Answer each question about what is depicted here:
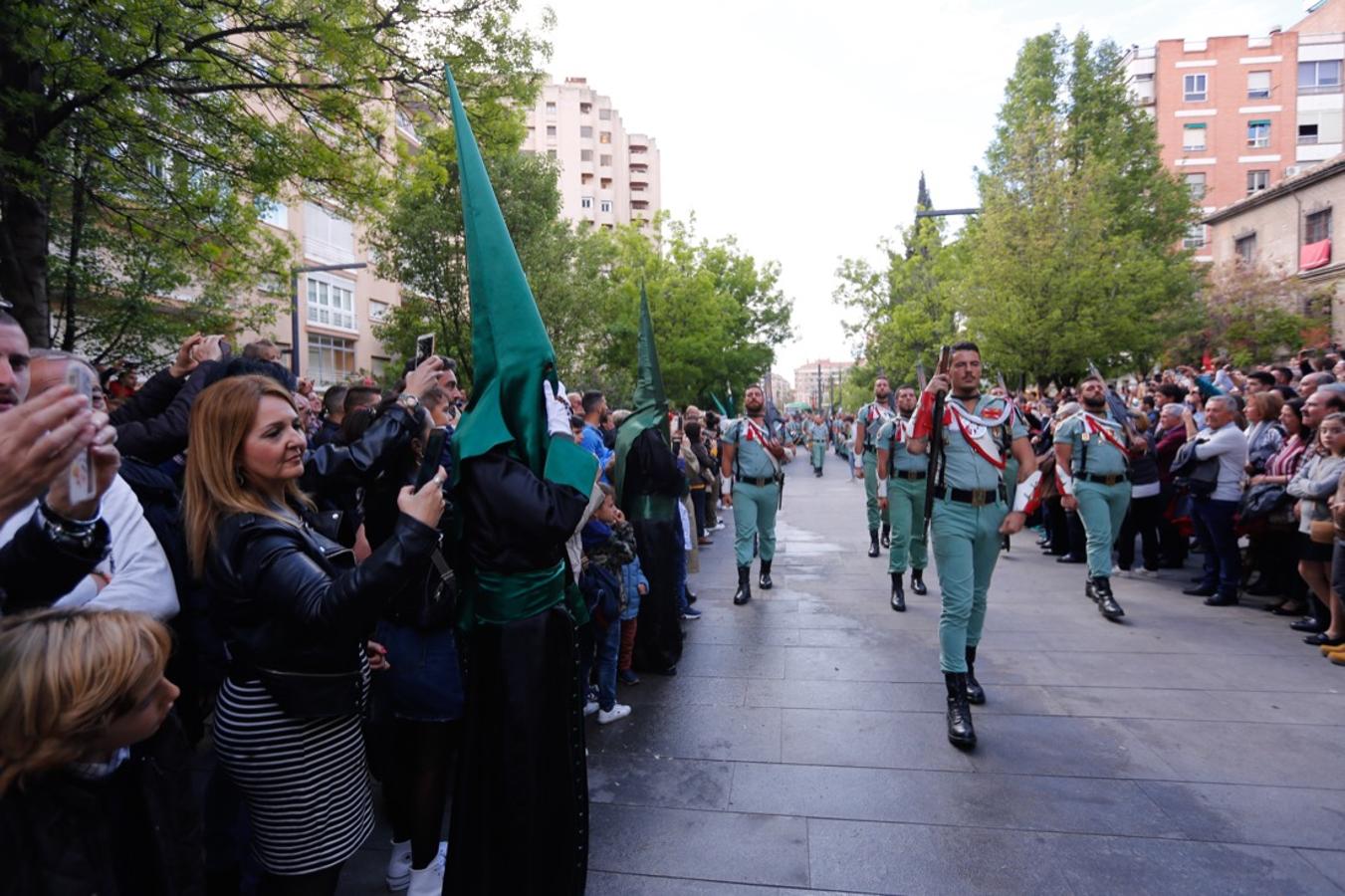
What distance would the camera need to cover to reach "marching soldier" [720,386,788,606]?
7.79 metres

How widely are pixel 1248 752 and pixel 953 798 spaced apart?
5.94 feet

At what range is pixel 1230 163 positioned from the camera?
45.2m

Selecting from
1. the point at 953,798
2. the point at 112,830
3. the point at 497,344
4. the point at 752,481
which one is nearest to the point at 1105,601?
the point at 752,481

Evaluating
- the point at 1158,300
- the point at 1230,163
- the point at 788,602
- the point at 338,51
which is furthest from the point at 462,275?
the point at 1230,163

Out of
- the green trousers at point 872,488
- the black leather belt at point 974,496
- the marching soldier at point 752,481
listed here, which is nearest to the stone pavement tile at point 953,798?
the black leather belt at point 974,496

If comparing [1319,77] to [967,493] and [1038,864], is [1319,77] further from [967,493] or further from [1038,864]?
[1038,864]

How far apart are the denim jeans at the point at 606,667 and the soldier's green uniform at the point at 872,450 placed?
542 centimetres

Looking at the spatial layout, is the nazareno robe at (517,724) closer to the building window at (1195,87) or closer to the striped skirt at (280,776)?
the striped skirt at (280,776)

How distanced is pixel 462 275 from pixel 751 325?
20.7 metres

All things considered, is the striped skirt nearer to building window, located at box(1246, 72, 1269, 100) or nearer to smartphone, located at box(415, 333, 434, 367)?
smartphone, located at box(415, 333, 434, 367)

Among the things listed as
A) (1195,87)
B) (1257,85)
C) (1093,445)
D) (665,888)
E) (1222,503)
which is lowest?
(665,888)

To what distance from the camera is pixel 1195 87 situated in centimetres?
4584

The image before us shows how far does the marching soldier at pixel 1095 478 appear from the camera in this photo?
7152mm

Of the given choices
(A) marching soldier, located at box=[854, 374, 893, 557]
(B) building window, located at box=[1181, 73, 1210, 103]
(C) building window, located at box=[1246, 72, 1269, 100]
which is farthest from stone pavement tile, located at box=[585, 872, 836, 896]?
(C) building window, located at box=[1246, 72, 1269, 100]
